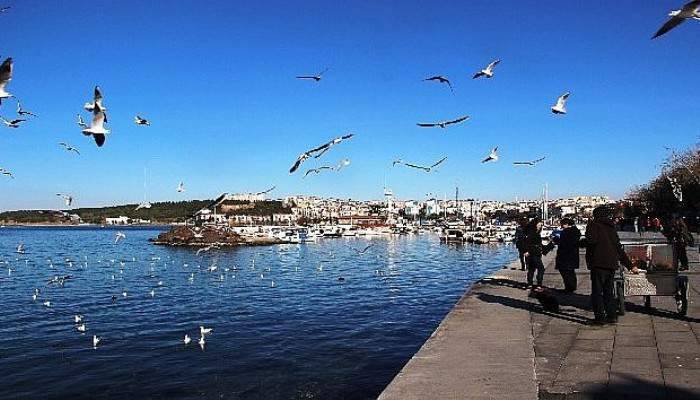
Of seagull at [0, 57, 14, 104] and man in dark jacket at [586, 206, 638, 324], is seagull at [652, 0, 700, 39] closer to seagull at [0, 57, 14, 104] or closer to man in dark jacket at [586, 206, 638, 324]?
man in dark jacket at [586, 206, 638, 324]

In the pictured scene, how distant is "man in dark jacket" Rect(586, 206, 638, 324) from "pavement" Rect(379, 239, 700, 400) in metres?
0.25

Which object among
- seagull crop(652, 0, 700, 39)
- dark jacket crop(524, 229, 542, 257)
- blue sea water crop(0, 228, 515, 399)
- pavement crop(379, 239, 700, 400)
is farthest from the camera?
dark jacket crop(524, 229, 542, 257)

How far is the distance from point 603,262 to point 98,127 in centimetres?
703

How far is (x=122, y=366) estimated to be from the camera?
13.9m

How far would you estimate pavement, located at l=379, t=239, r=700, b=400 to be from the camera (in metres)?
5.92

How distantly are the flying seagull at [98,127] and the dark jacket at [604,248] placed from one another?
675cm

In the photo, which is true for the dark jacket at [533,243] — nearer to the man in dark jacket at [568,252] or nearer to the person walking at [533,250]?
the person walking at [533,250]

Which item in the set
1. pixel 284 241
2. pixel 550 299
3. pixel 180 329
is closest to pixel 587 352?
pixel 550 299

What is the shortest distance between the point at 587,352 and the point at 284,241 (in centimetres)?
9273

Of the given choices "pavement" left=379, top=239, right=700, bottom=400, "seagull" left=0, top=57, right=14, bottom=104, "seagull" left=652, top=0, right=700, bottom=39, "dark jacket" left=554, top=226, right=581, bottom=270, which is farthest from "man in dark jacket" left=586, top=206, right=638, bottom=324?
"seagull" left=0, top=57, right=14, bottom=104

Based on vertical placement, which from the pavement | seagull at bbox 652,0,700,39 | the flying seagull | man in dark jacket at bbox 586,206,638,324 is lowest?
the pavement

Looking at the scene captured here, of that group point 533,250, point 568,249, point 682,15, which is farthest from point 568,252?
point 682,15

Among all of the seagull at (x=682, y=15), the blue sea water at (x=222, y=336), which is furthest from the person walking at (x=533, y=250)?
the seagull at (x=682, y=15)

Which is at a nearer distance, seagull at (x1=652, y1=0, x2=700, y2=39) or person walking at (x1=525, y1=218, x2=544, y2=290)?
seagull at (x1=652, y1=0, x2=700, y2=39)
